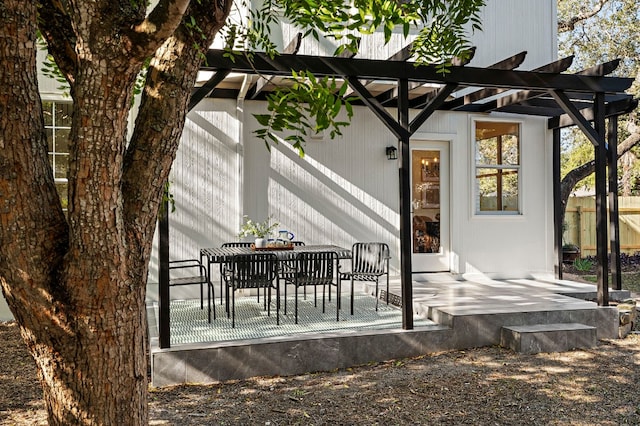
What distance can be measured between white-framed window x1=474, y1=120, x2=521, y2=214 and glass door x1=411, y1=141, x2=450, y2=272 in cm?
55

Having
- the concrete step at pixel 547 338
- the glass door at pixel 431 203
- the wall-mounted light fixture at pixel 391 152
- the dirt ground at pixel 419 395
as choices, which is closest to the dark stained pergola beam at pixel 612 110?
the glass door at pixel 431 203

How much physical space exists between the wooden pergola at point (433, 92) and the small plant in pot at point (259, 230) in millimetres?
1723

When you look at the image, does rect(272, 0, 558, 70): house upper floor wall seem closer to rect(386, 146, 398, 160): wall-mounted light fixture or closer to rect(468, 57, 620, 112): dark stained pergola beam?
rect(468, 57, 620, 112): dark stained pergola beam

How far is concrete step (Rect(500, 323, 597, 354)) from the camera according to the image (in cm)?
588

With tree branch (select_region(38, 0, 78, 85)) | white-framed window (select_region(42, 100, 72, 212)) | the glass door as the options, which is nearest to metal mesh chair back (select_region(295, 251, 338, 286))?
the glass door

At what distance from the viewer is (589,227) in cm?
1492

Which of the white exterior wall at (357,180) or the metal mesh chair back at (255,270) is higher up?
the white exterior wall at (357,180)

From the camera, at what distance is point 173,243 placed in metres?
7.91

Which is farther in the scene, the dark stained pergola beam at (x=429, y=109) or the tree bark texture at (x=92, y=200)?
the dark stained pergola beam at (x=429, y=109)

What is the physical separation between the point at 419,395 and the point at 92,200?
3.54 metres

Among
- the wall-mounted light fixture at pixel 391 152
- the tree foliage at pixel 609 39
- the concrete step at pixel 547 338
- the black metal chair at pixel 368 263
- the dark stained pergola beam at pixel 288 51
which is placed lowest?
the concrete step at pixel 547 338

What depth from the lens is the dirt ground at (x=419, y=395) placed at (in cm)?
423

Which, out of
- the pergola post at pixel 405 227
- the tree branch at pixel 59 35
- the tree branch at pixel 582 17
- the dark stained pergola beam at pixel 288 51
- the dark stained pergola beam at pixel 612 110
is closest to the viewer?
the tree branch at pixel 59 35

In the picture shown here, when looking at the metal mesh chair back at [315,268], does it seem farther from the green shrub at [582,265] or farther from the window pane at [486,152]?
the green shrub at [582,265]
